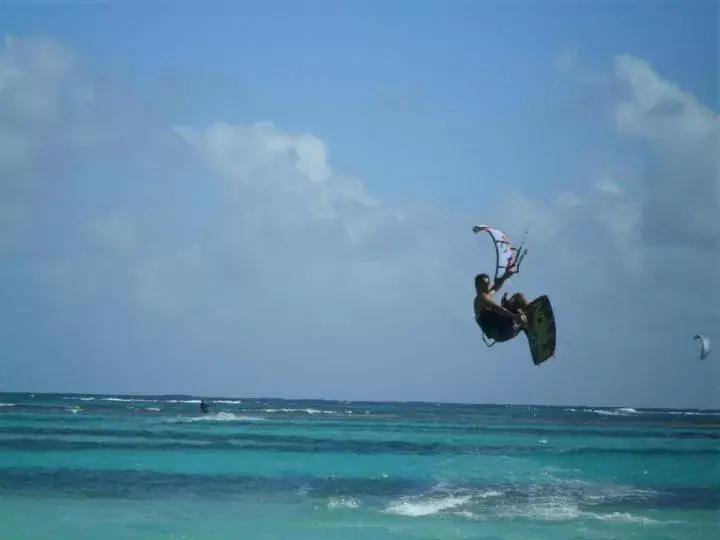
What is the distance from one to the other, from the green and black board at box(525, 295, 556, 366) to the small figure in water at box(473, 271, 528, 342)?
62 mm

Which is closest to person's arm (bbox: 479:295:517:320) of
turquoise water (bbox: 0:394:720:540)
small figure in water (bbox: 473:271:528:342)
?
small figure in water (bbox: 473:271:528:342)

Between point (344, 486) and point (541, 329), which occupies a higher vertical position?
point (541, 329)

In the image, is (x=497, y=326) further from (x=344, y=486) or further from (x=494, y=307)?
(x=344, y=486)

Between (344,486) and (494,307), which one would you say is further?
(344,486)

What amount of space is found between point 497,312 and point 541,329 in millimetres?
328

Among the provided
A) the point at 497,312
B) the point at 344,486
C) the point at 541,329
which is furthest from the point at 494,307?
the point at 344,486

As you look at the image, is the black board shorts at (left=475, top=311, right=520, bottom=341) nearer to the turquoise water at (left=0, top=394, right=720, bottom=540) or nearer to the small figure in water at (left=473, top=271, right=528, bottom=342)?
the small figure in water at (left=473, top=271, right=528, bottom=342)

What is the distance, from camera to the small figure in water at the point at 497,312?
682cm

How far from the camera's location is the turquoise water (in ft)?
50.2

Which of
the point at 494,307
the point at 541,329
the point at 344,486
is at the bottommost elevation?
the point at 344,486

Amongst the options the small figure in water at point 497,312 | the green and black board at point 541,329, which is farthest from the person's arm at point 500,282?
the green and black board at point 541,329

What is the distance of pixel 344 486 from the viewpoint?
2038cm

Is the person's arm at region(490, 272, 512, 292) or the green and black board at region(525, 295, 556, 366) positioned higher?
the person's arm at region(490, 272, 512, 292)

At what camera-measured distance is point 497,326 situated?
22.8ft
